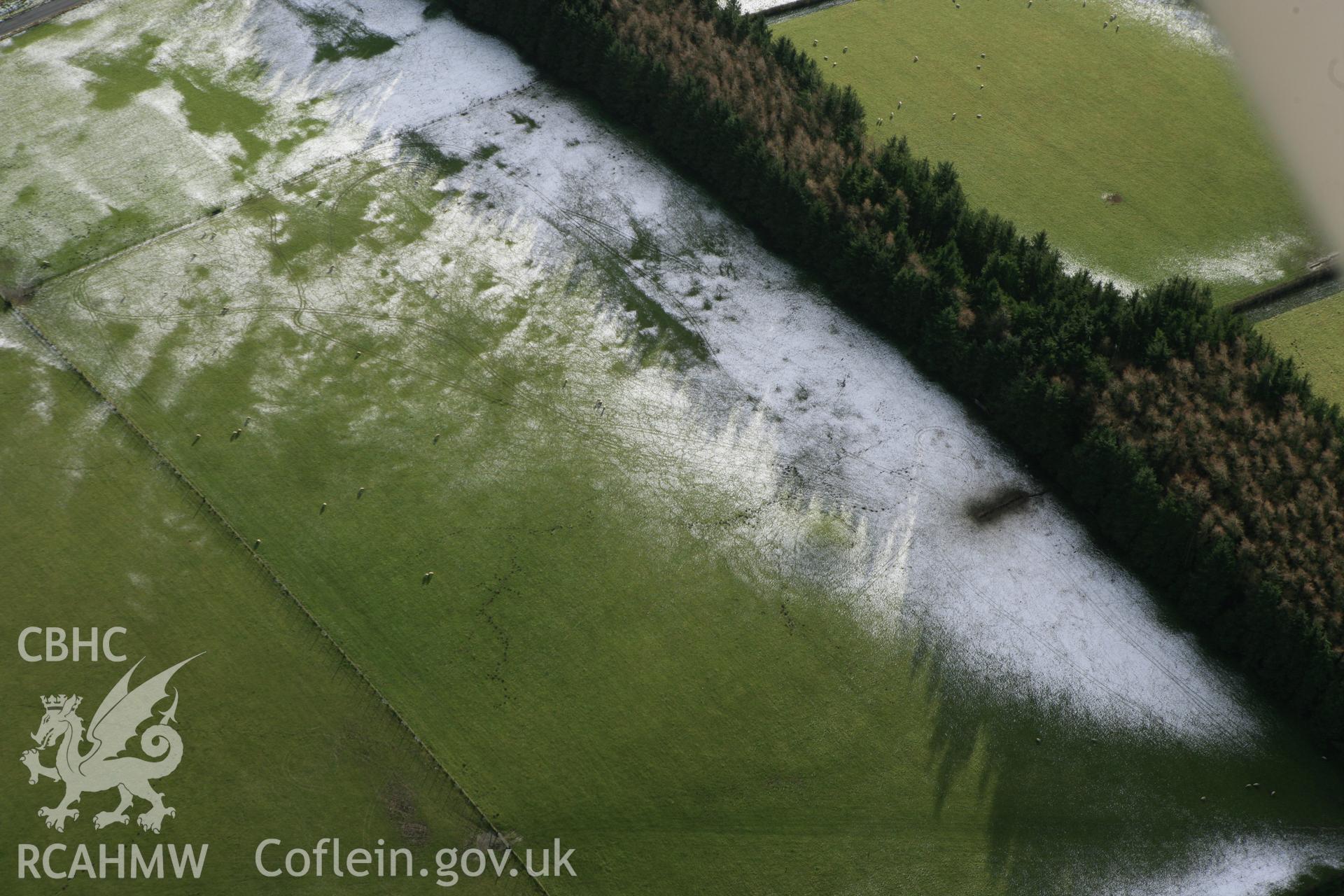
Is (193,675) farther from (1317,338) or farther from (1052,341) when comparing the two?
(1317,338)

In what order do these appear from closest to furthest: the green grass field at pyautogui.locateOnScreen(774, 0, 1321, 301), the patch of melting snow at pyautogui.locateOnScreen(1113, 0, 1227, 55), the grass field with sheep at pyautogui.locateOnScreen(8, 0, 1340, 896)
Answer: the grass field with sheep at pyautogui.locateOnScreen(8, 0, 1340, 896) < the green grass field at pyautogui.locateOnScreen(774, 0, 1321, 301) < the patch of melting snow at pyautogui.locateOnScreen(1113, 0, 1227, 55)

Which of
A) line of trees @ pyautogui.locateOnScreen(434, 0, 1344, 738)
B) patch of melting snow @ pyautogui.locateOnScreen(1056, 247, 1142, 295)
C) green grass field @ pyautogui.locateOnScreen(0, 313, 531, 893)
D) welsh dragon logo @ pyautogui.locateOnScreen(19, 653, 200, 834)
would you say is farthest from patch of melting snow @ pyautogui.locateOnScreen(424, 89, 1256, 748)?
welsh dragon logo @ pyautogui.locateOnScreen(19, 653, 200, 834)

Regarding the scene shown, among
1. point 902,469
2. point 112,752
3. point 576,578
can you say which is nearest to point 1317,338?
point 902,469

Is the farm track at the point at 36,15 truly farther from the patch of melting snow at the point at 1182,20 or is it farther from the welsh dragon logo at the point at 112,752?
the patch of melting snow at the point at 1182,20

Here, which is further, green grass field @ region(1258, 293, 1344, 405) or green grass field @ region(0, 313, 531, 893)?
green grass field @ region(1258, 293, 1344, 405)

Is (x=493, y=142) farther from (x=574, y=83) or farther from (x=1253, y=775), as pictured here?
(x=1253, y=775)

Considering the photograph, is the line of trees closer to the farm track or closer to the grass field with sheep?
the grass field with sheep

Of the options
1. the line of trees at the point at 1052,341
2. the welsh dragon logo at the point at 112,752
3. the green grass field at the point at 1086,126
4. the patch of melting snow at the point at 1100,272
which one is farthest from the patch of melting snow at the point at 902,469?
the welsh dragon logo at the point at 112,752
